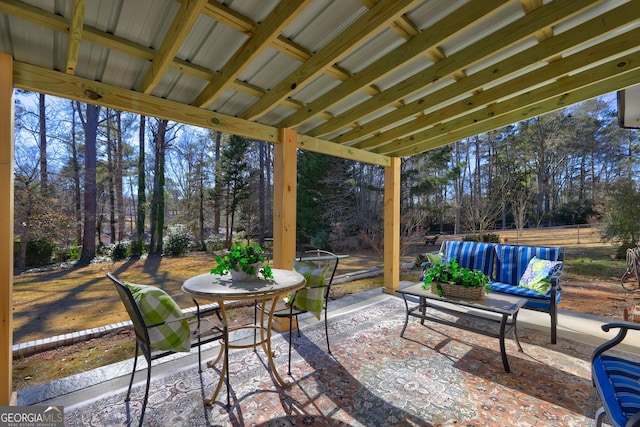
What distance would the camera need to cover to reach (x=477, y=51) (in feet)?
6.17

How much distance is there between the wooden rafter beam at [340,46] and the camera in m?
1.43

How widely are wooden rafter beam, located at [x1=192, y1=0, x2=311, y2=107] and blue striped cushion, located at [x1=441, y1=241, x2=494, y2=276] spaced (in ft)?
10.9

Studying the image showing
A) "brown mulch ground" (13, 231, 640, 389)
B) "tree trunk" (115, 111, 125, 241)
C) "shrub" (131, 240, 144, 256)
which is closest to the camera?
"brown mulch ground" (13, 231, 640, 389)

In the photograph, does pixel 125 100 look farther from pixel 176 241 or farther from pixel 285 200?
pixel 176 241

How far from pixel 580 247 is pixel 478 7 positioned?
410 inches

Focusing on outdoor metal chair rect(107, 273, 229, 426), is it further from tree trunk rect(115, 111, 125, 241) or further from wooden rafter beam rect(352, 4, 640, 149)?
tree trunk rect(115, 111, 125, 241)

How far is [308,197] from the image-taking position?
34.4 ft

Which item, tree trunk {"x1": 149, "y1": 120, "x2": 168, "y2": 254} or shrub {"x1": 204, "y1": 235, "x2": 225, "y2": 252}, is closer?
tree trunk {"x1": 149, "y1": 120, "x2": 168, "y2": 254}

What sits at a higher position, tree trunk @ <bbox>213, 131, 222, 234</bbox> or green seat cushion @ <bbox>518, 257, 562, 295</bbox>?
tree trunk @ <bbox>213, 131, 222, 234</bbox>

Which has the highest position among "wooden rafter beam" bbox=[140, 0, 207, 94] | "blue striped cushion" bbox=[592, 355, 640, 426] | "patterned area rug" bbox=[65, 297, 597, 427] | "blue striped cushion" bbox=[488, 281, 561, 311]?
"wooden rafter beam" bbox=[140, 0, 207, 94]

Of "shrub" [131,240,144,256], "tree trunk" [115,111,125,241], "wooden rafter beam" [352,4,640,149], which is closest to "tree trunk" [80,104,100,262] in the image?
"tree trunk" [115,111,125,241]

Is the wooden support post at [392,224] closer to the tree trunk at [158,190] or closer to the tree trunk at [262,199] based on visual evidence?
the tree trunk at [262,199]

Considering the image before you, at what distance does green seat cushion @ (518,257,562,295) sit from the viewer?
2.87 meters

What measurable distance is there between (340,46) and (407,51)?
0.46 metres
